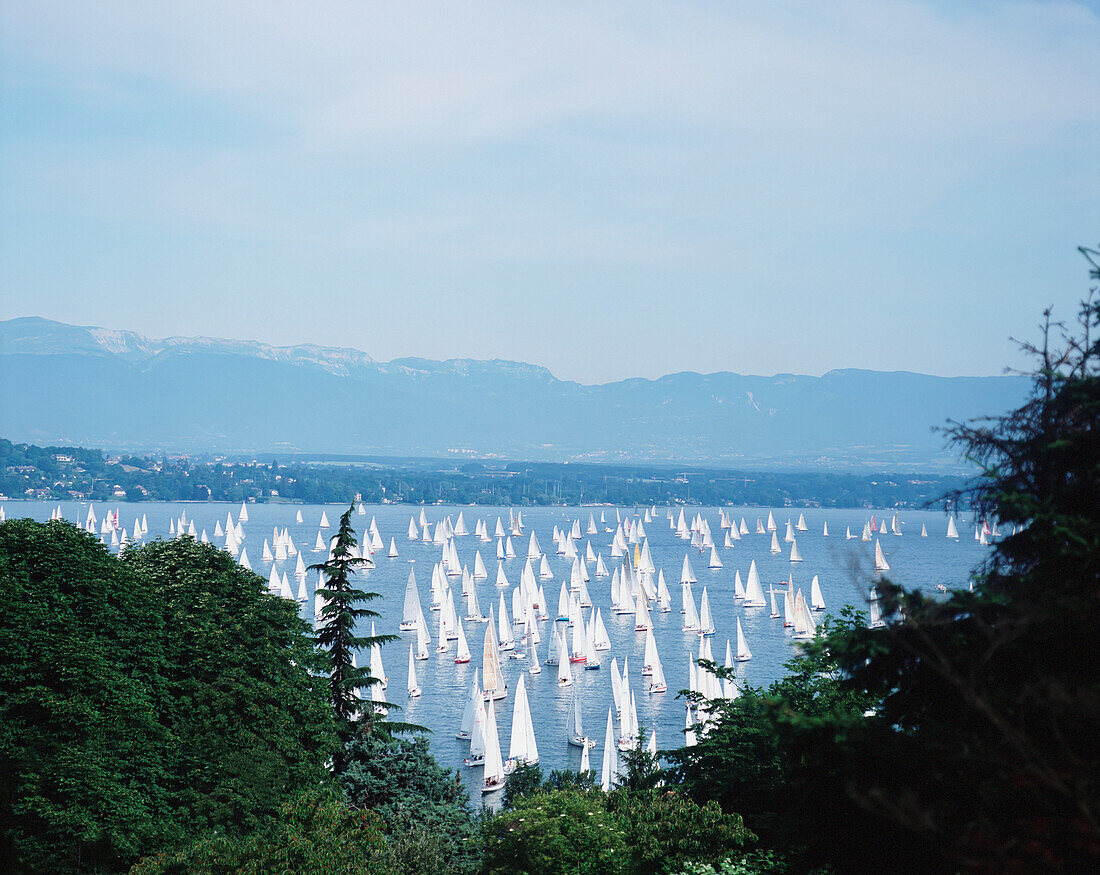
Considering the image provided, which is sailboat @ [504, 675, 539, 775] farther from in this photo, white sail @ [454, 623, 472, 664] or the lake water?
white sail @ [454, 623, 472, 664]

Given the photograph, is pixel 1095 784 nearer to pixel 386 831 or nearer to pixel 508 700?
pixel 386 831

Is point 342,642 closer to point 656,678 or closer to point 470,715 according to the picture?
point 470,715

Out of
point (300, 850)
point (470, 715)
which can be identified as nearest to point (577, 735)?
point (470, 715)

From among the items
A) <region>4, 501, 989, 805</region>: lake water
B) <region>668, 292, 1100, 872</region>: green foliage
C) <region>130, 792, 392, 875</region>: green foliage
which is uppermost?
<region>668, 292, 1100, 872</region>: green foliage

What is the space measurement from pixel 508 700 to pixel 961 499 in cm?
6920

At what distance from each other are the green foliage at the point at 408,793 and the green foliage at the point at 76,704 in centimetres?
737

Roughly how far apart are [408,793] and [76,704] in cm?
1154

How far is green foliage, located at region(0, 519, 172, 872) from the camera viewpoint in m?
26.4

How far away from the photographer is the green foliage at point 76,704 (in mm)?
26406

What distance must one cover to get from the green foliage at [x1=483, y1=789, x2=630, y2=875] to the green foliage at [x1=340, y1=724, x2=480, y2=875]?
555 cm

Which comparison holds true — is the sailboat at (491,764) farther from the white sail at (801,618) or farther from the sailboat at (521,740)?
the white sail at (801,618)

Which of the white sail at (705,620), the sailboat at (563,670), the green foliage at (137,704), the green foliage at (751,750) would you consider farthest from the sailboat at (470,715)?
the white sail at (705,620)

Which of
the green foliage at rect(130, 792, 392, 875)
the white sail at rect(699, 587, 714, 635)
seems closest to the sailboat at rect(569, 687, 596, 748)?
the white sail at rect(699, 587, 714, 635)

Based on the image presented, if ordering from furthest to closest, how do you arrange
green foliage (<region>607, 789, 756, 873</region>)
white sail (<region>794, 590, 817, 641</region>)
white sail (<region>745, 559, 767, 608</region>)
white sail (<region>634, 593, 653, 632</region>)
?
white sail (<region>745, 559, 767, 608</region>), white sail (<region>634, 593, 653, 632</region>), white sail (<region>794, 590, 817, 641</region>), green foliage (<region>607, 789, 756, 873</region>)
